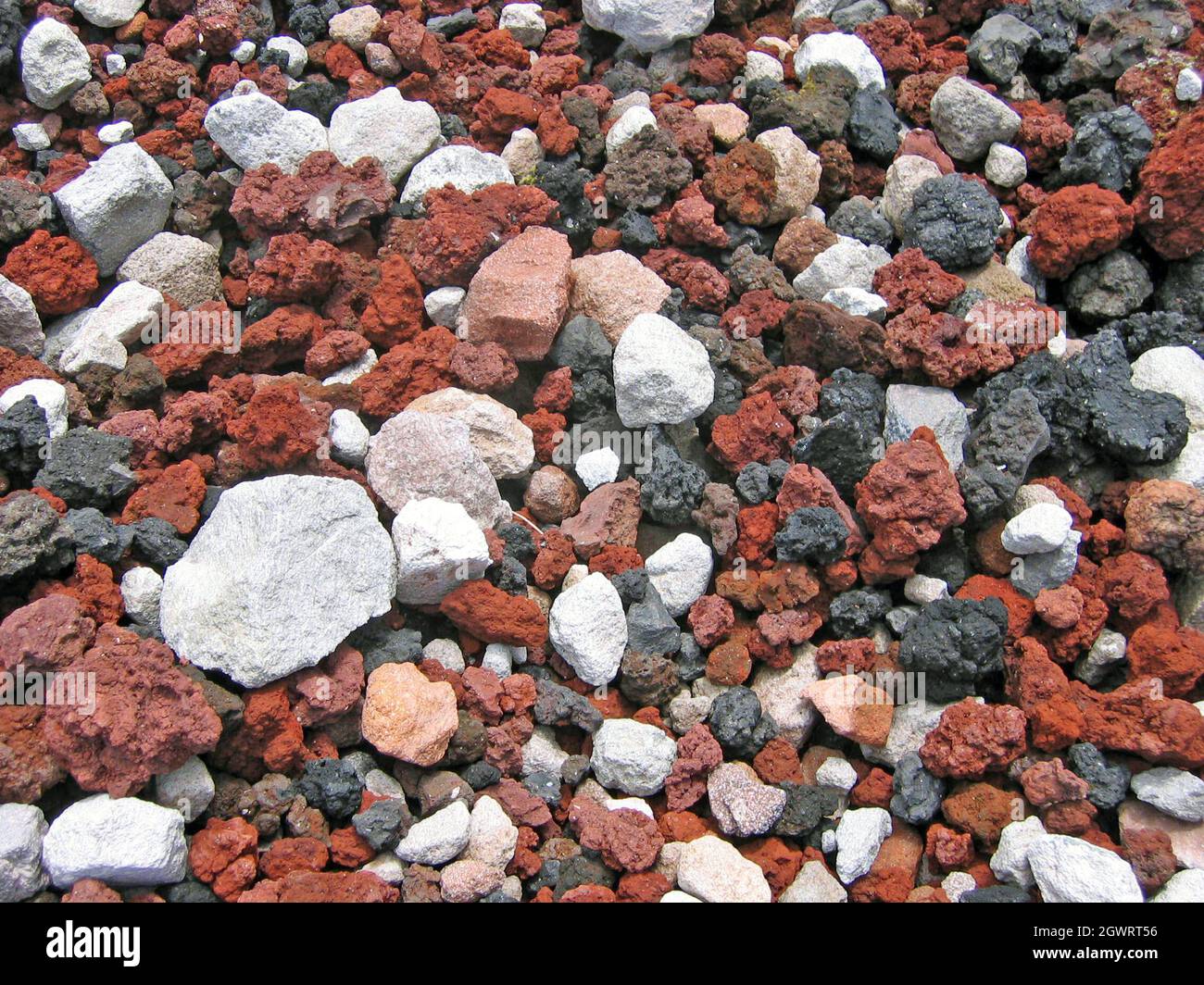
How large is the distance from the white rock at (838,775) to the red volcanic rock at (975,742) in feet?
1.31

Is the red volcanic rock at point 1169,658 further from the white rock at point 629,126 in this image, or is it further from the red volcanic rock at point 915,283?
the white rock at point 629,126

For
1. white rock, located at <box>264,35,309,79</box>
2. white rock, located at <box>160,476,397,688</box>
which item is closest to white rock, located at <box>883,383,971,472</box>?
white rock, located at <box>160,476,397,688</box>

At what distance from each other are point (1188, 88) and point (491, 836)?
6583 millimetres

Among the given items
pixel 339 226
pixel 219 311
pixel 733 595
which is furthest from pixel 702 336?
pixel 219 311

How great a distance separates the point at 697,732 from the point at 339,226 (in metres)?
3.87

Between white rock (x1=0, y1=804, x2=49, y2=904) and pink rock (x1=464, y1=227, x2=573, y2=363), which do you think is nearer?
white rock (x1=0, y1=804, x2=49, y2=904)

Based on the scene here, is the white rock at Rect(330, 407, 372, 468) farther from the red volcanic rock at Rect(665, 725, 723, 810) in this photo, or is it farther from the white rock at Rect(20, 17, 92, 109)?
the white rock at Rect(20, 17, 92, 109)

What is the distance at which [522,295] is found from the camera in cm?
643

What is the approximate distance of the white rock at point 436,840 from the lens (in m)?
5.19

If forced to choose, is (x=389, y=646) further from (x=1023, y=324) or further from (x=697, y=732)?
(x=1023, y=324)

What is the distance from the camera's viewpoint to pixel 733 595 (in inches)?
241

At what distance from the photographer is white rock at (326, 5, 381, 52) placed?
7.77 meters

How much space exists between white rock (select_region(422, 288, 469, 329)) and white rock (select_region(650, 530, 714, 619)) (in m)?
2.04

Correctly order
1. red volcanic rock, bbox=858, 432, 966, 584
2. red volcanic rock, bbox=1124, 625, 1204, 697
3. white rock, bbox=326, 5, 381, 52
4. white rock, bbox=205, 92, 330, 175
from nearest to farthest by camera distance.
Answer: red volcanic rock, bbox=1124, 625, 1204, 697, red volcanic rock, bbox=858, 432, 966, 584, white rock, bbox=205, 92, 330, 175, white rock, bbox=326, 5, 381, 52
